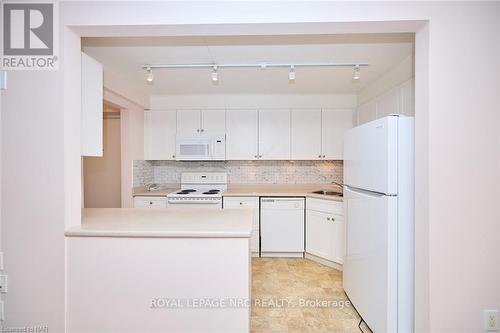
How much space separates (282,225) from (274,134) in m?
1.30

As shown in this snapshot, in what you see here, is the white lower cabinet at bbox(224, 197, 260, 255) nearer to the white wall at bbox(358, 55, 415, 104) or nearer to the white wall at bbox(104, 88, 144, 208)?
the white wall at bbox(104, 88, 144, 208)

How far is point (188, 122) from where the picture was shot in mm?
3719

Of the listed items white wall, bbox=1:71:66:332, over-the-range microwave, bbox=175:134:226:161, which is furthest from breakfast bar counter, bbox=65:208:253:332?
over-the-range microwave, bbox=175:134:226:161

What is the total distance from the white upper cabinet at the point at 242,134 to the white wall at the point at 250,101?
132 mm

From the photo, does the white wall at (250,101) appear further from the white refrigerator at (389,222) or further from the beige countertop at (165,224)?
the beige countertop at (165,224)

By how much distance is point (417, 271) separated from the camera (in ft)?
5.23

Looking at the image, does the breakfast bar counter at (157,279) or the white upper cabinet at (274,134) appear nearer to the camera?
the breakfast bar counter at (157,279)

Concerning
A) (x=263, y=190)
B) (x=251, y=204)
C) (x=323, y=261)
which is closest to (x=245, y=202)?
(x=251, y=204)

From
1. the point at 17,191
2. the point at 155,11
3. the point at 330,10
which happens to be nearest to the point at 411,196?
the point at 330,10

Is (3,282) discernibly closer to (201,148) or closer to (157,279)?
(157,279)

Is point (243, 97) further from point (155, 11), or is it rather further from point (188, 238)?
point (188, 238)

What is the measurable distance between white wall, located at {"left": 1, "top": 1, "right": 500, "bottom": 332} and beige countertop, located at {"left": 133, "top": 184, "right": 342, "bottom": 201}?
183 centimetres

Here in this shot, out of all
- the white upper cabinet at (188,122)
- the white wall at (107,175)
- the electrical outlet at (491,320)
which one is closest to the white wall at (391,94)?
the electrical outlet at (491,320)

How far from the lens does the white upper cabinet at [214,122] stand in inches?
146
